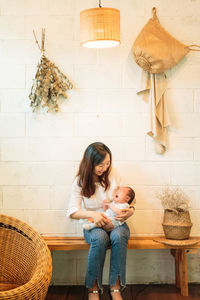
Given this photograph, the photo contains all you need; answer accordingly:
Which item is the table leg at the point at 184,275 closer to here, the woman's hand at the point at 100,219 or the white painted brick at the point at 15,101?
the woman's hand at the point at 100,219

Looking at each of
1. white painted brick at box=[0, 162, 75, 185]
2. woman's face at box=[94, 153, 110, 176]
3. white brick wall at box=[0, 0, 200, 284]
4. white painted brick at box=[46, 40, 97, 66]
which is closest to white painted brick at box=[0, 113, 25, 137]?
white brick wall at box=[0, 0, 200, 284]

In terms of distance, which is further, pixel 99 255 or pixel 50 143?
pixel 50 143

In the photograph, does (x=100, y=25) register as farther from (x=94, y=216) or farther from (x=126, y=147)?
(x=94, y=216)

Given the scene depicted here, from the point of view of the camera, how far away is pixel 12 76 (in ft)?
12.4

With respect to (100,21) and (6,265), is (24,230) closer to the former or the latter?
(6,265)

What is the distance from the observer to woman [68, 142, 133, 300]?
10.4ft

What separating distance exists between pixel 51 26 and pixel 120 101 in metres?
0.88

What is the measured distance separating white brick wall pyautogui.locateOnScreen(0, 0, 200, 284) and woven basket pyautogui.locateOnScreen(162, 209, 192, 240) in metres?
0.22

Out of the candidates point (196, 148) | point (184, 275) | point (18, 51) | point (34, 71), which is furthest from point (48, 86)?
point (184, 275)

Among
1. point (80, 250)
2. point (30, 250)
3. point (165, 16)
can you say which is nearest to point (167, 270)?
point (80, 250)

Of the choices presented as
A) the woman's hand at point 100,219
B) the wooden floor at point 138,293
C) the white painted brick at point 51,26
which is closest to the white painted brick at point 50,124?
the white painted brick at point 51,26

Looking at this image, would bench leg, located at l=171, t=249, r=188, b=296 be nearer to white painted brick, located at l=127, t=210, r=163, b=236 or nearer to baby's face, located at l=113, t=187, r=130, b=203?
white painted brick, located at l=127, t=210, r=163, b=236

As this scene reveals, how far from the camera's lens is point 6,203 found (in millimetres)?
3812

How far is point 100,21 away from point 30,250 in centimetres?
162
